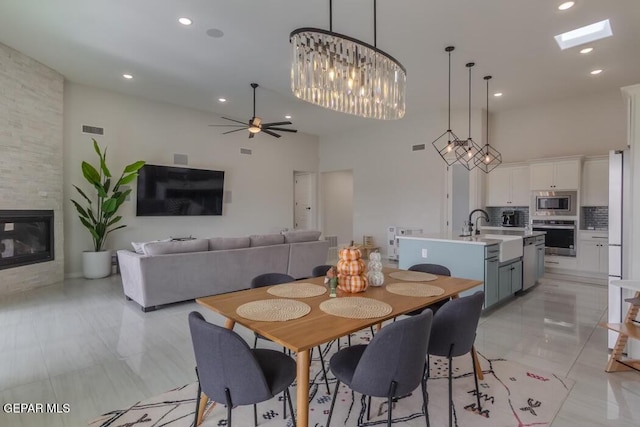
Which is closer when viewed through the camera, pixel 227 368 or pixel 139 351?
pixel 227 368

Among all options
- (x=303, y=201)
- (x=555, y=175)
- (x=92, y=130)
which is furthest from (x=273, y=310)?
(x=303, y=201)

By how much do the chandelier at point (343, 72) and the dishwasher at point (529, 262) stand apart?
337cm

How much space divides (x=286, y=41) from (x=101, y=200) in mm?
4540

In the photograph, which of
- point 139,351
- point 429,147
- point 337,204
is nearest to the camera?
point 139,351

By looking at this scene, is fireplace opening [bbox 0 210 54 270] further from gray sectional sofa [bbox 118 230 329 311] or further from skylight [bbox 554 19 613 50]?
skylight [bbox 554 19 613 50]

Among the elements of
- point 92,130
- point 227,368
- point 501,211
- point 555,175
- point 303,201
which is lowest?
point 227,368

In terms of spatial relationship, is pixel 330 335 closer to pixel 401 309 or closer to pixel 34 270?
pixel 401 309

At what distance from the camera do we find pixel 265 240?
16.5ft

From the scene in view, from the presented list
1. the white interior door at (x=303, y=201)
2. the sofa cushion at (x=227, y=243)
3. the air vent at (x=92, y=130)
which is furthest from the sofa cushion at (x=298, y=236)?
the white interior door at (x=303, y=201)

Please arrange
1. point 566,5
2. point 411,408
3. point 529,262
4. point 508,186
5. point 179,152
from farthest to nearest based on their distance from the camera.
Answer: point 179,152
point 508,186
point 529,262
point 566,5
point 411,408

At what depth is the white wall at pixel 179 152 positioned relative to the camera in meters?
5.92

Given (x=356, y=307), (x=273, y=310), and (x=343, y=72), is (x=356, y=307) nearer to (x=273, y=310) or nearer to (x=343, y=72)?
(x=273, y=310)

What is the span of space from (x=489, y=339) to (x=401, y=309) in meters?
1.99

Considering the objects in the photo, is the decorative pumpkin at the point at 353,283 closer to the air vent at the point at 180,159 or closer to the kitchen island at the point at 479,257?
the kitchen island at the point at 479,257
